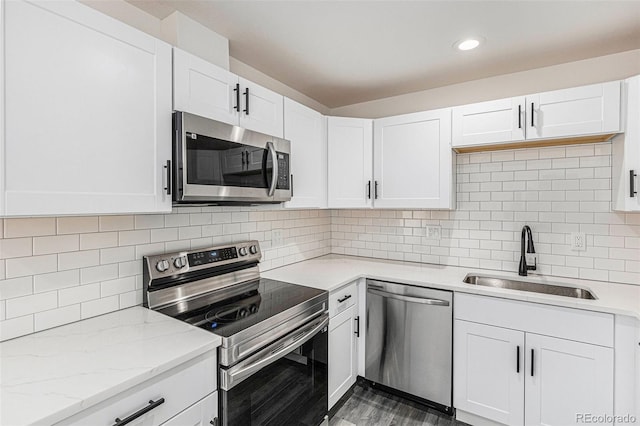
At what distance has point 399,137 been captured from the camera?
253 centimetres

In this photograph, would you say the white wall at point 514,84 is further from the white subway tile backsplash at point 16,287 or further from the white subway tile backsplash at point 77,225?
the white subway tile backsplash at point 16,287

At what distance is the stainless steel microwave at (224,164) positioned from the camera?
1.41 metres

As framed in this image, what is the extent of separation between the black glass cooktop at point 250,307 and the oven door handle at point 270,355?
0.14 m

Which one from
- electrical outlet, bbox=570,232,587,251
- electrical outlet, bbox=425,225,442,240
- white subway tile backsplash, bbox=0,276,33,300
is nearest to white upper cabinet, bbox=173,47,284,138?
white subway tile backsplash, bbox=0,276,33,300

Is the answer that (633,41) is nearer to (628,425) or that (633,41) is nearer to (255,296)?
(628,425)

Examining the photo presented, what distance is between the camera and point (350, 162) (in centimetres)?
262

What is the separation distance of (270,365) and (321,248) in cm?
170

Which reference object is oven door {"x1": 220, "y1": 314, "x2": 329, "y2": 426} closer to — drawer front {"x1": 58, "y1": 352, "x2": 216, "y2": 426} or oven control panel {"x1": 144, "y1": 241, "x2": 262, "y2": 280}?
drawer front {"x1": 58, "y1": 352, "x2": 216, "y2": 426}

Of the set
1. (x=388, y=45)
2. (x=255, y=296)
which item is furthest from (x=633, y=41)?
(x=255, y=296)

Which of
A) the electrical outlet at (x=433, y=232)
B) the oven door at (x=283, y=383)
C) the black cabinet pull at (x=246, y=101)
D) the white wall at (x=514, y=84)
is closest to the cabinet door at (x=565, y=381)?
the electrical outlet at (x=433, y=232)

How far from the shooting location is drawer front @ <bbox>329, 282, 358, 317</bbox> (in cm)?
210

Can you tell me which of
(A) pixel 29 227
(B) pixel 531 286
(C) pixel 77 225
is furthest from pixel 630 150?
(A) pixel 29 227

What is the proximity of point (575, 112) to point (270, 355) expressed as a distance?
2195mm

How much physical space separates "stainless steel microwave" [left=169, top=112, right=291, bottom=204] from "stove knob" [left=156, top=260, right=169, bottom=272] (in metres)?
0.45
